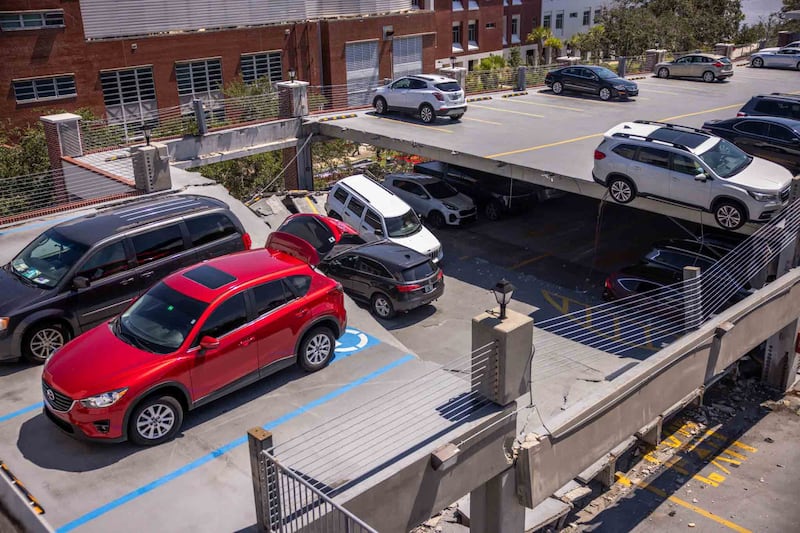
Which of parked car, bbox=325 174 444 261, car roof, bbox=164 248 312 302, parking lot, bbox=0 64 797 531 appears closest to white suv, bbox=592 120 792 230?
parking lot, bbox=0 64 797 531

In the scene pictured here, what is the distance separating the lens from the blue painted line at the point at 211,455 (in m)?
8.64

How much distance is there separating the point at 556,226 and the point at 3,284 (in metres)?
19.3

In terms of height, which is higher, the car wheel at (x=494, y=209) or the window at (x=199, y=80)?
the window at (x=199, y=80)

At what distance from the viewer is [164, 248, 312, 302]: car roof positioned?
34.8 ft

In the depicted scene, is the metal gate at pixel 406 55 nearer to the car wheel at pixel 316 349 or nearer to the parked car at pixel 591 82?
the parked car at pixel 591 82

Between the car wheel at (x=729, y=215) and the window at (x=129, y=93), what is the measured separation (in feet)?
81.5

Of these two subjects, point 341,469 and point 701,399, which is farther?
point 701,399

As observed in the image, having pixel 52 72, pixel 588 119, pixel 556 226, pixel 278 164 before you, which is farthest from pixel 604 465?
pixel 52 72

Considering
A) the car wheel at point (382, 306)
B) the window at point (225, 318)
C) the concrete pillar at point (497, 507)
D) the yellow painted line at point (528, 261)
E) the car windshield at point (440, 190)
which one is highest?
the window at point (225, 318)

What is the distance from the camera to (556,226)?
27172 millimetres

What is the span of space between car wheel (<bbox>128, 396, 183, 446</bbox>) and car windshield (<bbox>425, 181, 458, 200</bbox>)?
1783 cm

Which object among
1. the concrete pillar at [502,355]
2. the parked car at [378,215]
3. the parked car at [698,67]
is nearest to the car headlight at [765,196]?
the parked car at [378,215]

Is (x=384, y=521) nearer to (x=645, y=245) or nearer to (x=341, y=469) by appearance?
(x=341, y=469)

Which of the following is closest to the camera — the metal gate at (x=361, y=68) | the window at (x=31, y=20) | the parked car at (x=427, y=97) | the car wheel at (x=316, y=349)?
the car wheel at (x=316, y=349)
